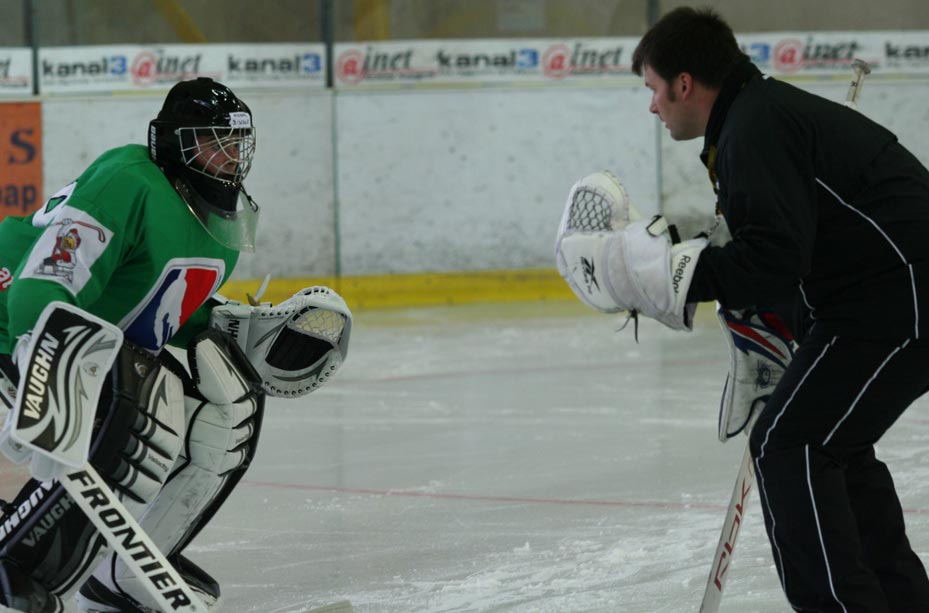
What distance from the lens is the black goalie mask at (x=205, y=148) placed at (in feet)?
8.84

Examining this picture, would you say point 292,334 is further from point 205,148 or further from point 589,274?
point 589,274

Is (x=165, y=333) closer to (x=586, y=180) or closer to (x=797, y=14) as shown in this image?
(x=586, y=180)

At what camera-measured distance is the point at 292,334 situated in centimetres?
310

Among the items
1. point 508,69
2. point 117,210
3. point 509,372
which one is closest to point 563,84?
point 508,69

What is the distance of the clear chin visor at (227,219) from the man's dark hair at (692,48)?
0.95 m

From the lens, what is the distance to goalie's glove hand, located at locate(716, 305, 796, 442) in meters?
2.68

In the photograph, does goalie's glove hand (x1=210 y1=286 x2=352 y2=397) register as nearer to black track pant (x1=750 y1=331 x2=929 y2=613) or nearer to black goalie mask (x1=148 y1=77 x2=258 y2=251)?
black goalie mask (x1=148 y1=77 x2=258 y2=251)

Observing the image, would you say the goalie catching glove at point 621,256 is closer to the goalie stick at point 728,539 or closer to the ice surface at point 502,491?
the goalie stick at point 728,539

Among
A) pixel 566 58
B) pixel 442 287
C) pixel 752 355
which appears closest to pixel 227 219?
pixel 752 355

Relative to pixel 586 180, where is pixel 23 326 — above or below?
below

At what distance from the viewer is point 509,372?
619 cm

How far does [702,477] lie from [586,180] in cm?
202

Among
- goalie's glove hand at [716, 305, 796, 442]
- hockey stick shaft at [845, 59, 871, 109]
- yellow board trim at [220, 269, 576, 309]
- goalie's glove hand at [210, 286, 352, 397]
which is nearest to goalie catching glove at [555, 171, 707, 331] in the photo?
goalie's glove hand at [716, 305, 796, 442]

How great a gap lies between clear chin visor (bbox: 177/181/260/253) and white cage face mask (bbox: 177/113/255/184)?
0.05 metres
